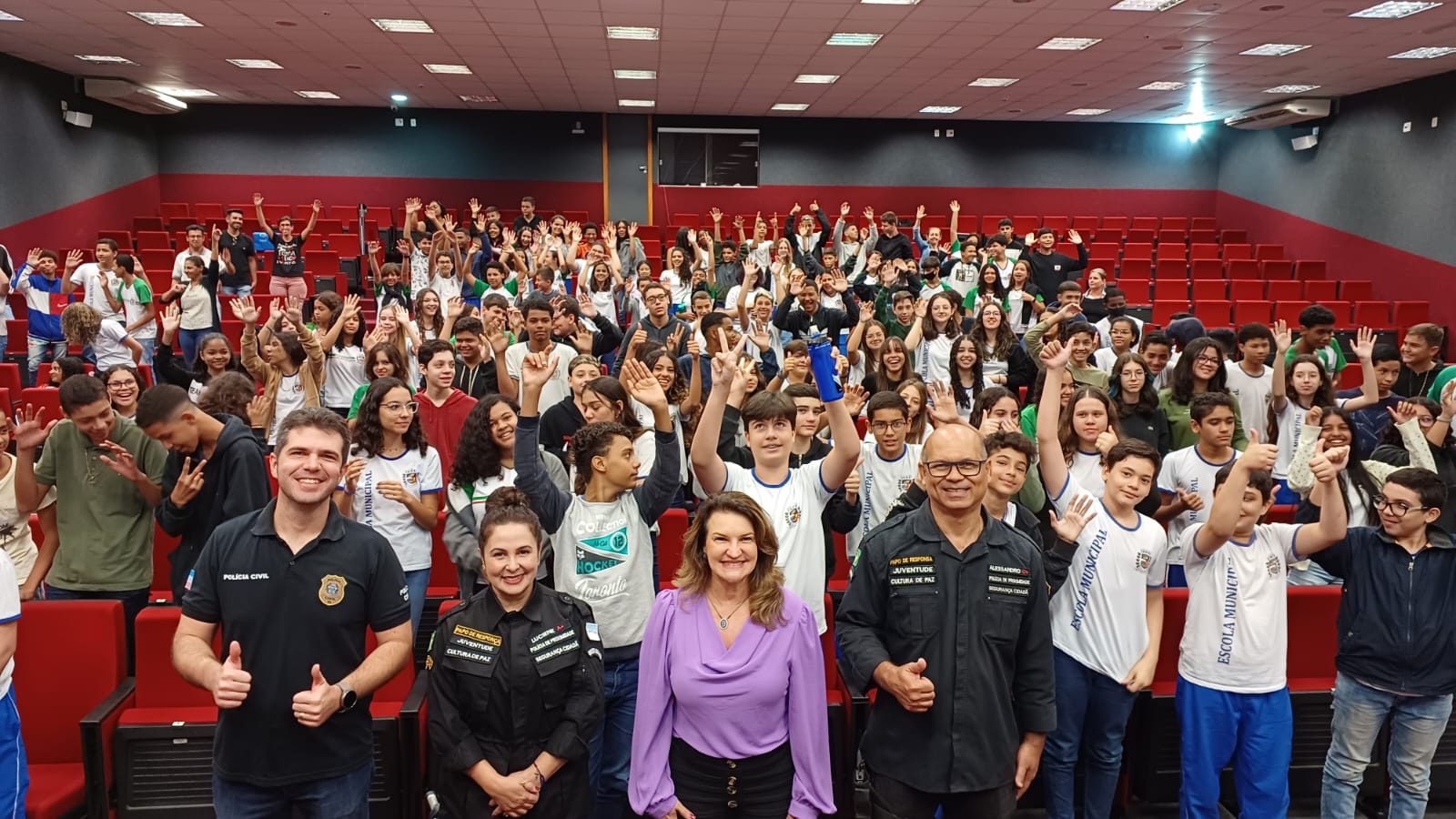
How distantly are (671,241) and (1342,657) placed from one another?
13.3m

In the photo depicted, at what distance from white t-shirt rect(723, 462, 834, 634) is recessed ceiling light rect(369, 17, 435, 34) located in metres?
7.84

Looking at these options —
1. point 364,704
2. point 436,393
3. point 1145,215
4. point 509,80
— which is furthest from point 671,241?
point 364,704

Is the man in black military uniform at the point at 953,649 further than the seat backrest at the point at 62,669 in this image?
No

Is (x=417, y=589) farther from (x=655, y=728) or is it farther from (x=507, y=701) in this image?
(x=655, y=728)

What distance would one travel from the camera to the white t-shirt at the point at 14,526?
11.6 feet

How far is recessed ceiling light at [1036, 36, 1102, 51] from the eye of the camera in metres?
9.48

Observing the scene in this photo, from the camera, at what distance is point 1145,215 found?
16672 millimetres

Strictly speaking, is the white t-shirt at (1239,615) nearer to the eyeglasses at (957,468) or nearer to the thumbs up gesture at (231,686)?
the eyeglasses at (957,468)

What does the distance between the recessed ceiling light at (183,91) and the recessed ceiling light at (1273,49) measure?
13.9 meters

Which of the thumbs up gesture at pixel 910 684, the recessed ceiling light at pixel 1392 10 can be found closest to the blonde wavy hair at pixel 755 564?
the thumbs up gesture at pixel 910 684

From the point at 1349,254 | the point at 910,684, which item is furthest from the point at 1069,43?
the point at 910,684

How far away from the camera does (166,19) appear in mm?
9156

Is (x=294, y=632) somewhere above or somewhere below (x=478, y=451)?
below

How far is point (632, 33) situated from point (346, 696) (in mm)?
8735
